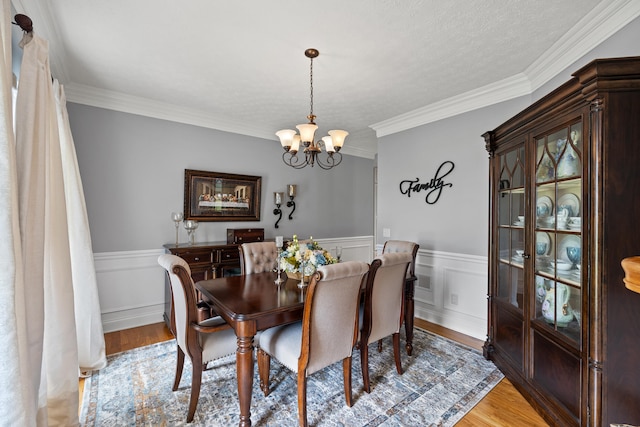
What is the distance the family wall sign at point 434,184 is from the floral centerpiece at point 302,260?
1.74 metres

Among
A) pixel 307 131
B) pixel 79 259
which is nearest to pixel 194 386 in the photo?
pixel 79 259

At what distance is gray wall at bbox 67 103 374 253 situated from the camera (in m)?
3.06

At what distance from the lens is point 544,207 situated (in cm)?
192

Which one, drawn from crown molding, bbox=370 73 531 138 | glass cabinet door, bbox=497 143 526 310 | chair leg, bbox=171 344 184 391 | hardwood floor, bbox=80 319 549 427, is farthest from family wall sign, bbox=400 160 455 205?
chair leg, bbox=171 344 184 391

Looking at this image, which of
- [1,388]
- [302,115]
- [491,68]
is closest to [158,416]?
[1,388]

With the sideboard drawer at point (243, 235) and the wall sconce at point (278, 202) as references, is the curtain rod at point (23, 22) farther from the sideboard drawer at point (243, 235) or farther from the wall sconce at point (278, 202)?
the wall sconce at point (278, 202)

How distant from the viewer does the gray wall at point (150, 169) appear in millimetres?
3062

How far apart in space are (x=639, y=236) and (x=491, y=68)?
1812mm

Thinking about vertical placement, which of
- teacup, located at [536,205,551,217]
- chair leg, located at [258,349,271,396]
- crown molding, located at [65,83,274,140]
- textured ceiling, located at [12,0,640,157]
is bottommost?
chair leg, located at [258,349,271,396]

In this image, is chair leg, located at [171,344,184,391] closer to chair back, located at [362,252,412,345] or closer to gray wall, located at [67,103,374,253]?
chair back, located at [362,252,412,345]

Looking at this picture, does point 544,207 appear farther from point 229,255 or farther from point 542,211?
point 229,255

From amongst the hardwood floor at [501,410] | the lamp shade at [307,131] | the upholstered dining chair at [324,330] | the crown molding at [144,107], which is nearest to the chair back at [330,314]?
the upholstered dining chair at [324,330]

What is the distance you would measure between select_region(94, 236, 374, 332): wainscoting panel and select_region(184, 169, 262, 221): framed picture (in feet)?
2.25

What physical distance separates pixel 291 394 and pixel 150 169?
9.37 feet
